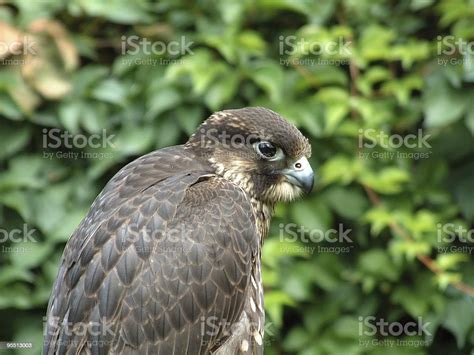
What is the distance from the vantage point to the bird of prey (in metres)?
3.62

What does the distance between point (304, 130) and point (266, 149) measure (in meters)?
1.44

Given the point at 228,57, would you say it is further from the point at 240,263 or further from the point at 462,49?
the point at 240,263

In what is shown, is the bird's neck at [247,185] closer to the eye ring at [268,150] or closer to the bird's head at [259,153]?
the bird's head at [259,153]

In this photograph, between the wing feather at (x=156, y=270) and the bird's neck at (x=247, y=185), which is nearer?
the wing feather at (x=156, y=270)

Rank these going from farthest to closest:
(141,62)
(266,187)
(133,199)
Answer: (141,62), (266,187), (133,199)

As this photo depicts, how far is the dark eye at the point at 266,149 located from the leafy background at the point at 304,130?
46.3 inches

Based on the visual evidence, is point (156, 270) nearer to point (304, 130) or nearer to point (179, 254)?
point (179, 254)

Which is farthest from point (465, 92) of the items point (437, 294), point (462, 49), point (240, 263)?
point (240, 263)

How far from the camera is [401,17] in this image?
229 inches

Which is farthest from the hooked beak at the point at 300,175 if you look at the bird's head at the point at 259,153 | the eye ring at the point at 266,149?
the eye ring at the point at 266,149

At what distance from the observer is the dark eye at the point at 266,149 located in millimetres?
4109

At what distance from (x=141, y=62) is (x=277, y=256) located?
1.50m

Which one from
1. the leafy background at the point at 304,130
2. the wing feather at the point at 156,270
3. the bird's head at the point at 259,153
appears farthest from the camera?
the leafy background at the point at 304,130

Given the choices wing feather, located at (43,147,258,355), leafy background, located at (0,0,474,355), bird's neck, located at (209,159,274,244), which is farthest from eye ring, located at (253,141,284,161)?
leafy background, located at (0,0,474,355)
